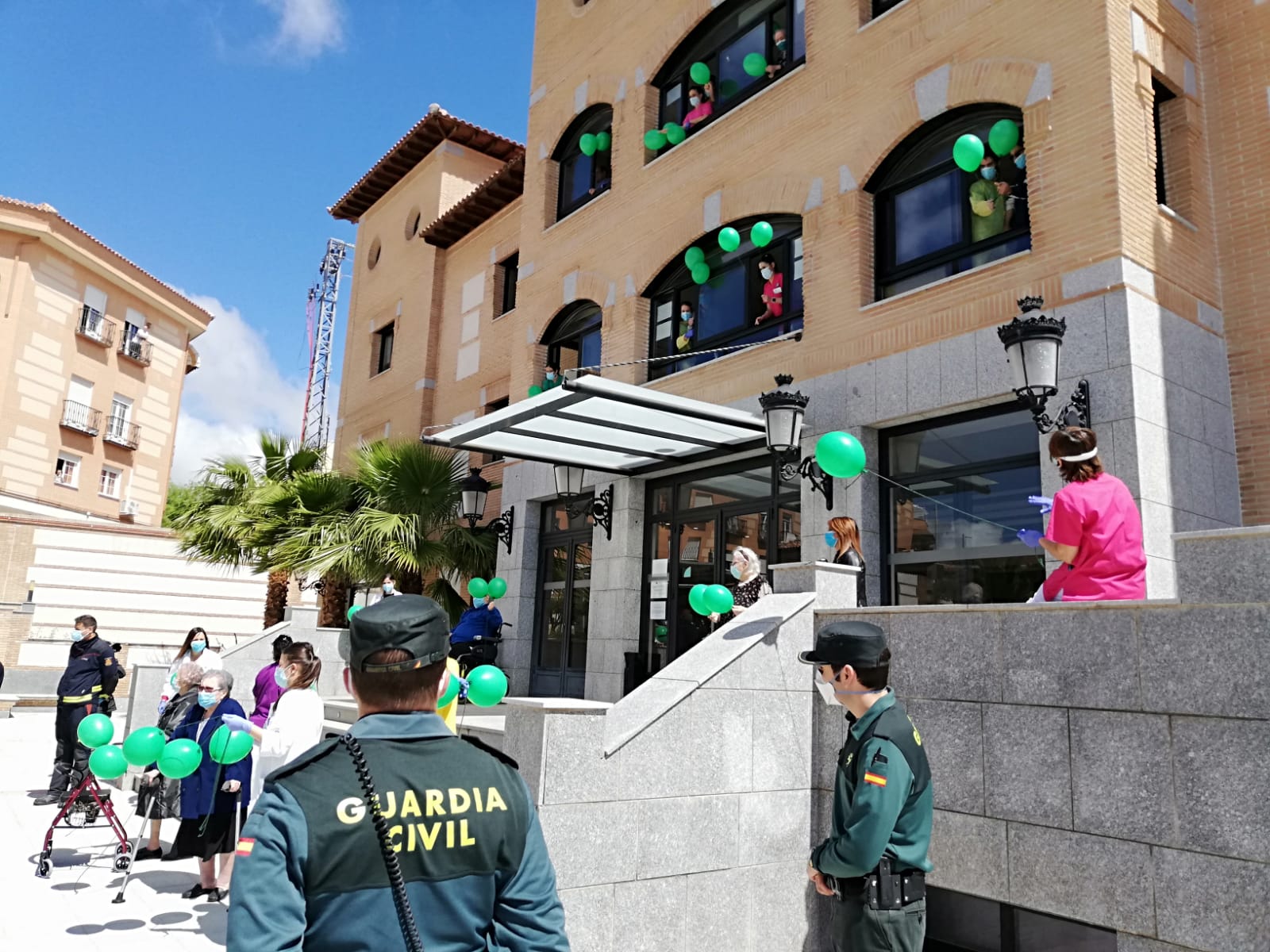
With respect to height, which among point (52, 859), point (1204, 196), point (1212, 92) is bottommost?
point (52, 859)

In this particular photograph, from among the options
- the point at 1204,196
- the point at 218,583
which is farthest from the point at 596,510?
the point at 218,583

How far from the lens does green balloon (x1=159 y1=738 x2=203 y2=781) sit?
696cm

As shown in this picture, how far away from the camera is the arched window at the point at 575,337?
1672 cm

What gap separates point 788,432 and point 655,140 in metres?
6.63

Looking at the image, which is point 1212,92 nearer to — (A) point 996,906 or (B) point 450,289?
(A) point 996,906

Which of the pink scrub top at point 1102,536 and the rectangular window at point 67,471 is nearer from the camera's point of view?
the pink scrub top at point 1102,536

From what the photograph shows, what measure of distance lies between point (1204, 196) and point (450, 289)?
55.1 feet

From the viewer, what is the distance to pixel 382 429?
24594mm

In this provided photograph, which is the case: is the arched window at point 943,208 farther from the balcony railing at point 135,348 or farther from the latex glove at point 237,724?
the balcony railing at point 135,348

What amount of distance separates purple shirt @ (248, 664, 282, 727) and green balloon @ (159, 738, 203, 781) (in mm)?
1967

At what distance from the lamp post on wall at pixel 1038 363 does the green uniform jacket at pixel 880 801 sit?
5.32 metres

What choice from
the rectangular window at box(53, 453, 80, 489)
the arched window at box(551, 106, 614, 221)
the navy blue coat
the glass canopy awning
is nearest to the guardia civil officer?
the navy blue coat

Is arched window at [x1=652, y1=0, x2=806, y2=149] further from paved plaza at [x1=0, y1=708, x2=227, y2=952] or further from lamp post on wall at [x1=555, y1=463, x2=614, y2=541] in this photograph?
paved plaza at [x1=0, y1=708, x2=227, y2=952]

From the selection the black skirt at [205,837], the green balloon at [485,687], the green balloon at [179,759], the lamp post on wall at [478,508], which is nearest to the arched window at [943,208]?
the green balloon at [485,687]
